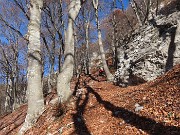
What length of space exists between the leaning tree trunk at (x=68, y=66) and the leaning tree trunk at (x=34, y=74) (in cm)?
88

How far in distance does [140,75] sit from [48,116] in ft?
15.6

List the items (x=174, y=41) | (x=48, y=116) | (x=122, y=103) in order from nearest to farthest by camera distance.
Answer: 1. (x=122, y=103)
2. (x=48, y=116)
3. (x=174, y=41)

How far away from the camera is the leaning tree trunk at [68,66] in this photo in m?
8.88

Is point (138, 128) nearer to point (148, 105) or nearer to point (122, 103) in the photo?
point (148, 105)

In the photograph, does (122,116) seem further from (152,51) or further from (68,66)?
(152,51)

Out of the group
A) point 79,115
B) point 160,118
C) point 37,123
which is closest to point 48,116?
point 37,123

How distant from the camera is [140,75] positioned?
1145 cm

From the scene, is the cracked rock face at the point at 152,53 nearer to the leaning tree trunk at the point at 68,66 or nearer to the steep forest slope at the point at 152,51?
the steep forest slope at the point at 152,51

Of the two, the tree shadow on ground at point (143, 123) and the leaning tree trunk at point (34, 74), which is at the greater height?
the leaning tree trunk at point (34, 74)

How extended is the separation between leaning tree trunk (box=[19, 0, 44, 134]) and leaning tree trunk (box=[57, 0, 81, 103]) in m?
0.88

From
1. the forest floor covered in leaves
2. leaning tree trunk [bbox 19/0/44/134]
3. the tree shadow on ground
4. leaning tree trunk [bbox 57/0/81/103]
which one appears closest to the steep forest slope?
the forest floor covered in leaves

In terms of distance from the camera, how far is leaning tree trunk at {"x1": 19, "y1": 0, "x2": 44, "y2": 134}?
911 cm

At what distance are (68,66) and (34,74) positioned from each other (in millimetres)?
1291

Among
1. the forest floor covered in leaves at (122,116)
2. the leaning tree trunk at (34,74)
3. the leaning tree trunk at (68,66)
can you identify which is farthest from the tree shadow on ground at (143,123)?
the leaning tree trunk at (34,74)
